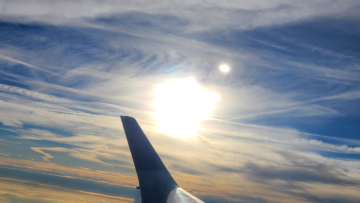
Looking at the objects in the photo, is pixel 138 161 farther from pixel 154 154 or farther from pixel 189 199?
pixel 189 199

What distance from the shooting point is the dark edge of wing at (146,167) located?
13.0 m

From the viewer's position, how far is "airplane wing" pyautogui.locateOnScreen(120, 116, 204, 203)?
42.6ft

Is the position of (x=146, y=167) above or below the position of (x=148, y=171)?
above

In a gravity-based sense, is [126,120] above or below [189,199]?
above

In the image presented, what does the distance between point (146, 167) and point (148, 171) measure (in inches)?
10.2

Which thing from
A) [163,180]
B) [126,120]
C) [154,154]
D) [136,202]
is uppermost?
[126,120]

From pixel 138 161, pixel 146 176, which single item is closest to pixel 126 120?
pixel 138 161

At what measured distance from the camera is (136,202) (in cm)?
1306

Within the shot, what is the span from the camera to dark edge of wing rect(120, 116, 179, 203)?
13016mm

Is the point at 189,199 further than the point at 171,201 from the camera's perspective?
Yes

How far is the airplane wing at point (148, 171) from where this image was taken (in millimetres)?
12984

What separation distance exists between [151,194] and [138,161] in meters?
1.99

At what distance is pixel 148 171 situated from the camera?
43.5 feet

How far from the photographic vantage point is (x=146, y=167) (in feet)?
43.5
